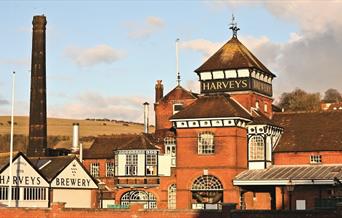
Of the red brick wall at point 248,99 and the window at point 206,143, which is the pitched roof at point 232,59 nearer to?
the red brick wall at point 248,99

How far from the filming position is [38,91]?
6756 cm

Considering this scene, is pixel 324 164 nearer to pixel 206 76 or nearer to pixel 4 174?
pixel 206 76

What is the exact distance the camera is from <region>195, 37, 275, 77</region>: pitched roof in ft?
184

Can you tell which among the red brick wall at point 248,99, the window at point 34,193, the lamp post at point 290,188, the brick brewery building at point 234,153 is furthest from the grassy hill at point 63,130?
the lamp post at point 290,188

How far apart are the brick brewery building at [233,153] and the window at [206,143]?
7cm

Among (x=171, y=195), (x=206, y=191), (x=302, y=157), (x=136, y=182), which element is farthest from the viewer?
(x=136, y=182)

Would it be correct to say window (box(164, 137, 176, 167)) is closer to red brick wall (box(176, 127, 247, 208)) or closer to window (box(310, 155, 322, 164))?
red brick wall (box(176, 127, 247, 208))

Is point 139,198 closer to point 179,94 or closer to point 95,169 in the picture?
point 95,169

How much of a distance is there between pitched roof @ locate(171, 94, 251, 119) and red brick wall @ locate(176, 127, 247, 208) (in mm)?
1025

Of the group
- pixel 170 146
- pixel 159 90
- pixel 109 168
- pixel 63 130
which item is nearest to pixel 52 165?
pixel 109 168

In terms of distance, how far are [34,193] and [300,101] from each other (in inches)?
2075

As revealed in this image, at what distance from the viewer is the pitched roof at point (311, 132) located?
5209cm

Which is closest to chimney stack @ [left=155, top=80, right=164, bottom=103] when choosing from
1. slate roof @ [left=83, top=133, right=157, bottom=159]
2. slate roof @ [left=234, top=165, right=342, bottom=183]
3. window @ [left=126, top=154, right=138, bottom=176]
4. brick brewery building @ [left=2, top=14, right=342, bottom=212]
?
slate roof @ [left=83, top=133, right=157, bottom=159]

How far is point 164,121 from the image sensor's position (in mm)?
64250
